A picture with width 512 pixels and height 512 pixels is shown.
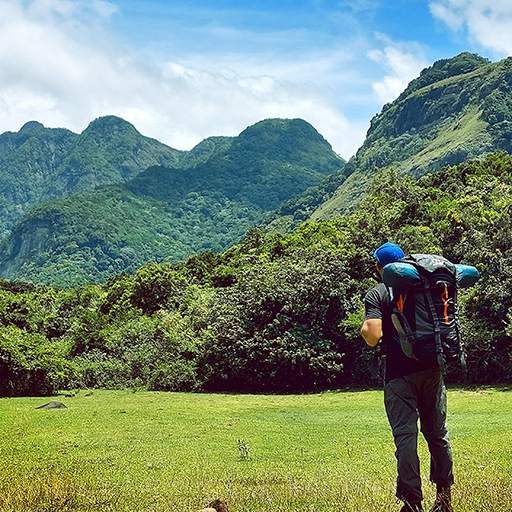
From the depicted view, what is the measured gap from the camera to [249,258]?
145 feet

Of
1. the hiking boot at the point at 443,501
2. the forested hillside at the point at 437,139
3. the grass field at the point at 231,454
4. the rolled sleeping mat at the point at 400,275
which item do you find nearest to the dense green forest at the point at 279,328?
the grass field at the point at 231,454

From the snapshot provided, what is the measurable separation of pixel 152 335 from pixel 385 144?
17335 cm

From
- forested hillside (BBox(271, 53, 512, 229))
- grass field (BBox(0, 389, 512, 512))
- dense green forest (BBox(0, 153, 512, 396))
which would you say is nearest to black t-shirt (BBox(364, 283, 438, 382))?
grass field (BBox(0, 389, 512, 512))

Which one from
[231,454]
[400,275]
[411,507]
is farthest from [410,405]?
[231,454]

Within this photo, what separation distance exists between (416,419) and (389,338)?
77cm

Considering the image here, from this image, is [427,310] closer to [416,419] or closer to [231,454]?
[416,419]

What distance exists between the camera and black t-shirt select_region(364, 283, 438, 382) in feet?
16.2

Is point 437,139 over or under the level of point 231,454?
over

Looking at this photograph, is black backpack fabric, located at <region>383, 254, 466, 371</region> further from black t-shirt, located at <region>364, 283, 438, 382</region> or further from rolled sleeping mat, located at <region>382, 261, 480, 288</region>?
black t-shirt, located at <region>364, 283, 438, 382</region>

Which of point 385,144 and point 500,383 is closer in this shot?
point 500,383

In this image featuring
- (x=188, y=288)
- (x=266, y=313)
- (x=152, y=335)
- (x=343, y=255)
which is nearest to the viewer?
(x=266, y=313)

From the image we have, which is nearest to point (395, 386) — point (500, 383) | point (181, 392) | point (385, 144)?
point (500, 383)

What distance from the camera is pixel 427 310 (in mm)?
4879

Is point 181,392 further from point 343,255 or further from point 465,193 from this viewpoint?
point 465,193
